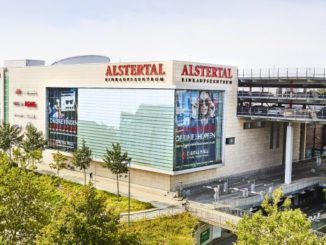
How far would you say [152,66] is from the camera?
47.2 m

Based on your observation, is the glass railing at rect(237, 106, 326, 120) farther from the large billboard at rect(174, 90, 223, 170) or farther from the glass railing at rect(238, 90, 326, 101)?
the large billboard at rect(174, 90, 223, 170)

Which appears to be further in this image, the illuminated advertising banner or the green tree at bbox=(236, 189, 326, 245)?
the illuminated advertising banner

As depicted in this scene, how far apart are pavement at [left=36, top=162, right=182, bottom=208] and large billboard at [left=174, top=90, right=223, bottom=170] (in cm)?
358

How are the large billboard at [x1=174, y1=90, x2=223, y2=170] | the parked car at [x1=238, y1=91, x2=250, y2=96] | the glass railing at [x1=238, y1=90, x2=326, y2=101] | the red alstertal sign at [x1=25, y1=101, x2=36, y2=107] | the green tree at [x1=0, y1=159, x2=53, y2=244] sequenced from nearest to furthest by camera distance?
the green tree at [x1=0, y1=159, x2=53, y2=244] → the large billboard at [x1=174, y1=90, x2=223, y2=170] → the glass railing at [x1=238, y1=90, x2=326, y2=101] → the parked car at [x1=238, y1=91, x2=250, y2=96] → the red alstertal sign at [x1=25, y1=101, x2=36, y2=107]

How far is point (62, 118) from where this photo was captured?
5947 centimetres

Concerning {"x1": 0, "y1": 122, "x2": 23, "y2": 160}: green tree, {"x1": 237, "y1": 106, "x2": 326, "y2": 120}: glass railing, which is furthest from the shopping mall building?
{"x1": 0, "y1": 122, "x2": 23, "y2": 160}: green tree

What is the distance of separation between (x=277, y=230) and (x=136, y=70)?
1257 inches

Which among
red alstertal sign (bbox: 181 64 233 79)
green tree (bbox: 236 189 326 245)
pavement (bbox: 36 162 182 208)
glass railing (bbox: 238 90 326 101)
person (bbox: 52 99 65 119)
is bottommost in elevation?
pavement (bbox: 36 162 182 208)

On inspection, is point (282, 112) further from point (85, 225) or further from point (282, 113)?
point (85, 225)

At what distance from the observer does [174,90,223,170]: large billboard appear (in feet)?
155

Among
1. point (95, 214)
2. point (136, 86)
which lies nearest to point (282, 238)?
point (95, 214)

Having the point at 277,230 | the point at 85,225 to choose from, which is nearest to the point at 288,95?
the point at 277,230

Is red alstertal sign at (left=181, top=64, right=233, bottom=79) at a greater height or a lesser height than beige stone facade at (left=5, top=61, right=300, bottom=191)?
greater

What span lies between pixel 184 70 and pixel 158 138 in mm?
7719
